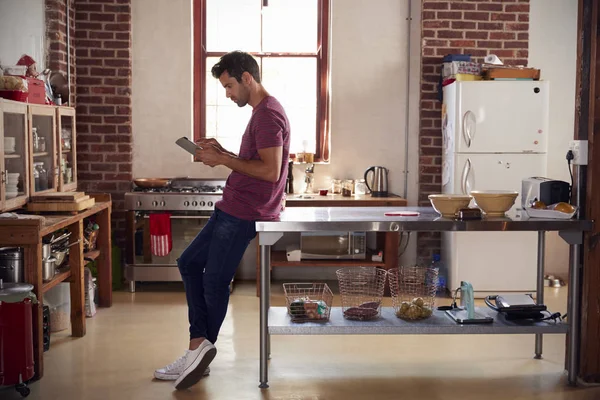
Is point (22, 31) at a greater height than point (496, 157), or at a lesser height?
greater

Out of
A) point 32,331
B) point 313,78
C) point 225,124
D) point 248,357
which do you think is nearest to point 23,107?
point 32,331

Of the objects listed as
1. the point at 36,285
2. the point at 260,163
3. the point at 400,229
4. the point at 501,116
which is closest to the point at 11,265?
the point at 36,285

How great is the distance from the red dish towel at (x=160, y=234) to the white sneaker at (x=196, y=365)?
8.19ft

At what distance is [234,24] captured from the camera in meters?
7.18

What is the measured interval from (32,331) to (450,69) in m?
4.03

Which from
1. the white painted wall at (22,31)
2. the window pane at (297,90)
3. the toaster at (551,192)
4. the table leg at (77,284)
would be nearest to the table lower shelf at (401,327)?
the toaster at (551,192)

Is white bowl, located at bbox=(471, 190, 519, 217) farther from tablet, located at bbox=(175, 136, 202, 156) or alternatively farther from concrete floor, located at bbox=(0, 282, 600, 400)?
tablet, located at bbox=(175, 136, 202, 156)

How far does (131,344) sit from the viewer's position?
504cm

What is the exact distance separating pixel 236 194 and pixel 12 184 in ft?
5.44

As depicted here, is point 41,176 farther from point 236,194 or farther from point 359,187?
point 359,187

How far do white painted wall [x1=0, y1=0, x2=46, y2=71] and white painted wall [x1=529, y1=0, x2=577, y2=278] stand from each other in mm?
4306

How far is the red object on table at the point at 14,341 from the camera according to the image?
3947 mm

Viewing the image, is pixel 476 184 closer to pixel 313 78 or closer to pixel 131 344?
pixel 313 78

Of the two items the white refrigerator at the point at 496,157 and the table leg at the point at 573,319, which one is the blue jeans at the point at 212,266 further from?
the white refrigerator at the point at 496,157
